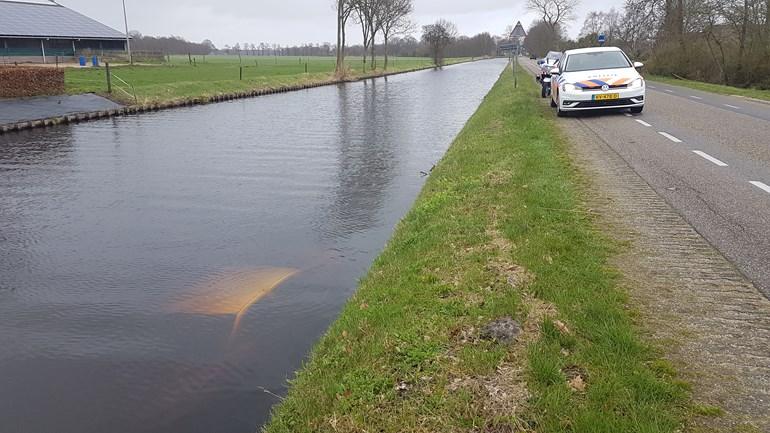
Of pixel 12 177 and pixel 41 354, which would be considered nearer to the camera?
pixel 41 354

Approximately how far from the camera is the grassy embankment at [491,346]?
311 centimetres

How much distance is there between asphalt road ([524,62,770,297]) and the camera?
530 cm

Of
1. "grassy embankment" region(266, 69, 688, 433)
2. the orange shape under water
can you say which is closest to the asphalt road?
"grassy embankment" region(266, 69, 688, 433)

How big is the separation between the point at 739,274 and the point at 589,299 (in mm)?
1347

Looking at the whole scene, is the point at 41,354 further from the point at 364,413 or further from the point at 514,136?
the point at 514,136

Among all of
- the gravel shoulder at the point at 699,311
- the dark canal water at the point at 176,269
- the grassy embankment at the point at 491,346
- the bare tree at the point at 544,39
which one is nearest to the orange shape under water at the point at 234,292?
the dark canal water at the point at 176,269

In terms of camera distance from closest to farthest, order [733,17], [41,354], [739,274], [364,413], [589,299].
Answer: [364,413], [589,299], [739,274], [41,354], [733,17]

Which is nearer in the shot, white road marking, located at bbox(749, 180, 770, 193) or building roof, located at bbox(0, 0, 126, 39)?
white road marking, located at bbox(749, 180, 770, 193)

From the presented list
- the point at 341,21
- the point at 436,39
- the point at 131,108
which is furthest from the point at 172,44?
the point at 131,108

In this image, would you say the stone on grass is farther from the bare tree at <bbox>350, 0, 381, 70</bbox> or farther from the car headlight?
the bare tree at <bbox>350, 0, 381, 70</bbox>

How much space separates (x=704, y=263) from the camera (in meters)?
4.79

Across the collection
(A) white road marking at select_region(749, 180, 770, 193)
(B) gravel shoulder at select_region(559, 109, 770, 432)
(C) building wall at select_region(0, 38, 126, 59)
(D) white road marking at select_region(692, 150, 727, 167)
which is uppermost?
(C) building wall at select_region(0, 38, 126, 59)

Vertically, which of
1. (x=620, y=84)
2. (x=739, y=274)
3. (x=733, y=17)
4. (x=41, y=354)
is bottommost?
(x=41, y=354)

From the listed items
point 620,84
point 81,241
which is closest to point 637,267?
point 81,241
